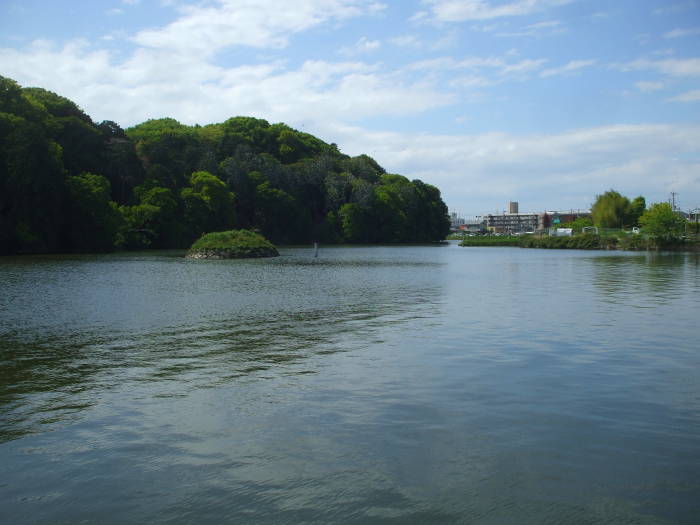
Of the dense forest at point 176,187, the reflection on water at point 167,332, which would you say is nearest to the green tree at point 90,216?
the dense forest at point 176,187

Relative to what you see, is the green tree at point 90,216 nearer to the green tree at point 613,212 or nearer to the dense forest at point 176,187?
the dense forest at point 176,187

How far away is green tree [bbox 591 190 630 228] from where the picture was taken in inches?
5399

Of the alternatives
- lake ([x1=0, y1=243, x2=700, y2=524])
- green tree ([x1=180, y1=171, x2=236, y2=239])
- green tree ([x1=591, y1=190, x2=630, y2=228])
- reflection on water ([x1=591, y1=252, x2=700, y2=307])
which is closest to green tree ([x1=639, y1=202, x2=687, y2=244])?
green tree ([x1=591, y1=190, x2=630, y2=228])

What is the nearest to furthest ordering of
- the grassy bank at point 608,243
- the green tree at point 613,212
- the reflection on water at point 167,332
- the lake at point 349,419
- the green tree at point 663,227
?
the lake at point 349,419 < the reflection on water at point 167,332 < the grassy bank at point 608,243 < the green tree at point 663,227 < the green tree at point 613,212

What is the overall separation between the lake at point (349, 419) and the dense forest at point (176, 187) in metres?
56.4

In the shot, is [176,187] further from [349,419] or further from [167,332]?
[349,419]

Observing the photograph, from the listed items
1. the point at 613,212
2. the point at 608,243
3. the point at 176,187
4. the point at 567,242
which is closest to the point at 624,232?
the point at 608,243

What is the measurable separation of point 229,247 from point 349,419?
60.1 meters

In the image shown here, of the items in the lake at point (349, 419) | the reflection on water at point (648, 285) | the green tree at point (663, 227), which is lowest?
the lake at point (349, 419)

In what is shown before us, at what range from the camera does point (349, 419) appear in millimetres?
9469

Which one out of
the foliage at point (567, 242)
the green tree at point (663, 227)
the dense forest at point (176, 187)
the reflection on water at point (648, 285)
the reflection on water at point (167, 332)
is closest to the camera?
the reflection on water at point (167, 332)

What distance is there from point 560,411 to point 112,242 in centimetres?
8024

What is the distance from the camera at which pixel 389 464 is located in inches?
300

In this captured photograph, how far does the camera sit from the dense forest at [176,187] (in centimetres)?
6969
